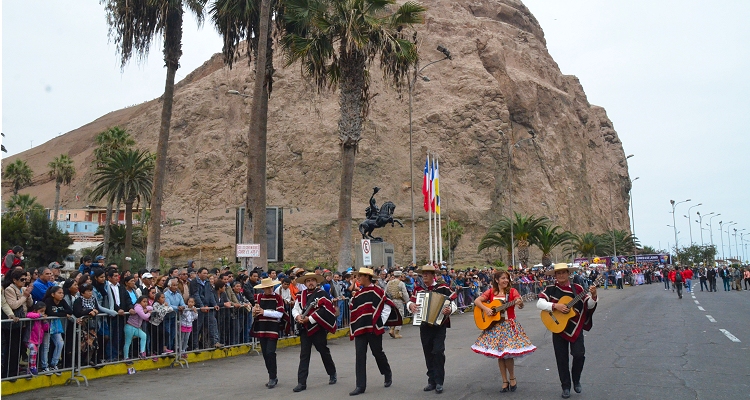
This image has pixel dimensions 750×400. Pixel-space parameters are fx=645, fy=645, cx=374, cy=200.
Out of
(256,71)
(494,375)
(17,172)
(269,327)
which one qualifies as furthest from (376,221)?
(17,172)

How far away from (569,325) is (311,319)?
3545mm

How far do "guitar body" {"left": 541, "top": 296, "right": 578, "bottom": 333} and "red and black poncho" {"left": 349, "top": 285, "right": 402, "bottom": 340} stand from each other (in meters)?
2.15

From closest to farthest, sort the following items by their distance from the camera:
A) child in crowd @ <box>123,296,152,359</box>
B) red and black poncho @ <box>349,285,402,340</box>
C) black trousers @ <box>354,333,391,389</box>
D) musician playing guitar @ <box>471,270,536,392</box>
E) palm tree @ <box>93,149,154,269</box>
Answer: musician playing guitar @ <box>471,270,536,392</box> < black trousers @ <box>354,333,391,389</box> < red and black poncho @ <box>349,285,402,340</box> < child in crowd @ <box>123,296,152,359</box> < palm tree @ <box>93,149,154,269</box>

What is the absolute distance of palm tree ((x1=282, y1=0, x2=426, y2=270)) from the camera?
22.2m

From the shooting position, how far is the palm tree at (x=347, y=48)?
22234mm

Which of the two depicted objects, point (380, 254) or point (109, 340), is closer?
point (109, 340)

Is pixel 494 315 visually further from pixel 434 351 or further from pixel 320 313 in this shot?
pixel 320 313

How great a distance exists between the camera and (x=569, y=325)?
8.32 meters

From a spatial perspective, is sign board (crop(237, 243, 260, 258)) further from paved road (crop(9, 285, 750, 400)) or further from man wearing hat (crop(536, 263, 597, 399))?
man wearing hat (crop(536, 263, 597, 399))

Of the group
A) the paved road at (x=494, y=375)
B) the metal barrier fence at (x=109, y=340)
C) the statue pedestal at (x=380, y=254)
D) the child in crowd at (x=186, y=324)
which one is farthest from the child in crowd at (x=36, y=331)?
the statue pedestal at (x=380, y=254)

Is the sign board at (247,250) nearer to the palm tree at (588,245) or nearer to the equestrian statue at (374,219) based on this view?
the equestrian statue at (374,219)

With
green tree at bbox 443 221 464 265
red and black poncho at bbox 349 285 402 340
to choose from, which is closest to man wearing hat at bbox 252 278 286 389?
red and black poncho at bbox 349 285 402 340

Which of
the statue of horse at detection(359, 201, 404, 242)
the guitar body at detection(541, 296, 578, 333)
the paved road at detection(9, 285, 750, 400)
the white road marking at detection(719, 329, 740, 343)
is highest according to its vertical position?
the statue of horse at detection(359, 201, 404, 242)

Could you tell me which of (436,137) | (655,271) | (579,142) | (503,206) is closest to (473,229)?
(503,206)
